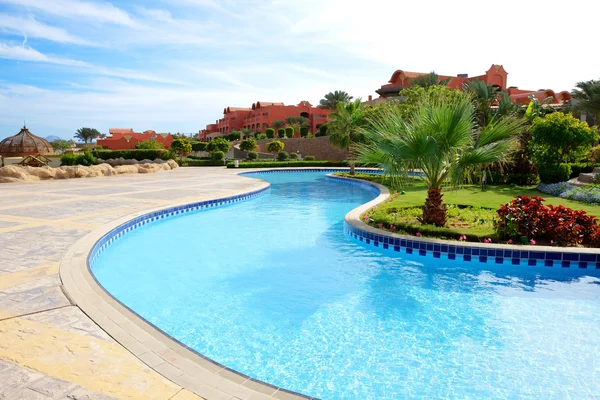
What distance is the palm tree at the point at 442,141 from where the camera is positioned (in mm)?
8211

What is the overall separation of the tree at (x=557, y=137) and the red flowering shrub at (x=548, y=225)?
9.77 meters

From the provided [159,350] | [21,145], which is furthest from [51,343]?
[21,145]

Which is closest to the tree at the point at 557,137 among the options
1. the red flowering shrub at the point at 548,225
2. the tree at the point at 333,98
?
the red flowering shrub at the point at 548,225

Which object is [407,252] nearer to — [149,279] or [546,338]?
[546,338]

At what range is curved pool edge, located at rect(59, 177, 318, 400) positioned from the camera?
3266mm

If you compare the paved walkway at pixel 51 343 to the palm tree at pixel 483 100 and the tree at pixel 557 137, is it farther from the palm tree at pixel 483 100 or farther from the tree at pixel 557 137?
the palm tree at pixel 483 100

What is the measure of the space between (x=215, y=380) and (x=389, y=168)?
663cm

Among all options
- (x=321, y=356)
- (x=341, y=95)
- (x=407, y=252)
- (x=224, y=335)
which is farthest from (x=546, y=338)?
(x=341, y=95)

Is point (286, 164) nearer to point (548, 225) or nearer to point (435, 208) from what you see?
point (435, 208)

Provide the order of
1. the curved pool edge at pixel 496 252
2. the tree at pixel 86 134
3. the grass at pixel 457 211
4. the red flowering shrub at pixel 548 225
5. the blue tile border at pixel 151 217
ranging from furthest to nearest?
the tree at pixel 86 134, the grass at pixel 457 211, the blue tile border at pixel 151 217, the red flowering shrub at pixel 548 225, the curved pool edge at pixel 496 252

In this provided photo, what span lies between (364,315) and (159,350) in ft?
9.89

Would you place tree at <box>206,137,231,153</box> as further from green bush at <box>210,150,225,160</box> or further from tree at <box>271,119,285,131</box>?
tree at <box>271,119,285,131</box>

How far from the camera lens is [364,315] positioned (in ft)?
18.8

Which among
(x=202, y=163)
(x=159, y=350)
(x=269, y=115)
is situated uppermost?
(x=269, y=115)
